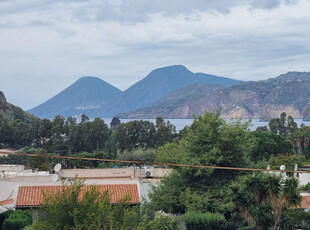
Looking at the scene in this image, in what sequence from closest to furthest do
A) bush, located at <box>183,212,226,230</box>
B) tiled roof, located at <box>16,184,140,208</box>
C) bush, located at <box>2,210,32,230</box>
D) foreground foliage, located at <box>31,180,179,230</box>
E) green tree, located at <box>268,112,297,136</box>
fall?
foreground foliage, located at <box>31,180,179,230</box>
bush, located at <box>2,210,32,230</box>
bush, located at <box>183,212,226,230</box>
tiled roof, located at <box>16,184,140,208</box>
green tree, located at <box>268,112,297,136</box>

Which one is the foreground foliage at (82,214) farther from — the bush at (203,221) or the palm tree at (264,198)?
the palm tree at (264,198)

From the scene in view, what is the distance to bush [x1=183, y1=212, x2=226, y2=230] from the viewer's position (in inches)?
1064

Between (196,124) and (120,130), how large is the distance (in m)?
55.8

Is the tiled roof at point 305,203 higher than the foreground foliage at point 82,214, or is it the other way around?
the foreground foliage at point 82,214

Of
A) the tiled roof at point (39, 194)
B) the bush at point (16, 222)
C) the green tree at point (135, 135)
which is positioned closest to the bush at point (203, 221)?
the tiled roof at point (39, 194)

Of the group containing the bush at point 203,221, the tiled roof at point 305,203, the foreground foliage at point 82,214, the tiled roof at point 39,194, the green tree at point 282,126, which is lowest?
the bush at point 203,221

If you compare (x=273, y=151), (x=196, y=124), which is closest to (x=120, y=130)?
(x=273, y=151)

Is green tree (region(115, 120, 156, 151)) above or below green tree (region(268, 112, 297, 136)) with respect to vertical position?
below

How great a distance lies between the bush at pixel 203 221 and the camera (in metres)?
27.0

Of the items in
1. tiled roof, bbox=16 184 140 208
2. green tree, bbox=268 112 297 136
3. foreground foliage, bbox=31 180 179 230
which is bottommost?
tiled roof, bbox=16 184 140 208

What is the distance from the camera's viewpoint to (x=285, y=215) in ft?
90.2

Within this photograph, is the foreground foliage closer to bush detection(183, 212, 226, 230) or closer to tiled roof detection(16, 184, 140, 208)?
bush detection(183, 212, 226, 230)

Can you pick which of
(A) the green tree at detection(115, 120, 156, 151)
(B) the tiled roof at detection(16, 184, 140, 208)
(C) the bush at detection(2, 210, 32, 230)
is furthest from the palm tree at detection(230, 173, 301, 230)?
Result: (A) the green tree at detection(115, 120, 156, 151)

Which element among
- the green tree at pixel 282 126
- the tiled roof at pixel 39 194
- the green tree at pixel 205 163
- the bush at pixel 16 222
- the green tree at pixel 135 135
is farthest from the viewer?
the green tree at pixel 282 126
